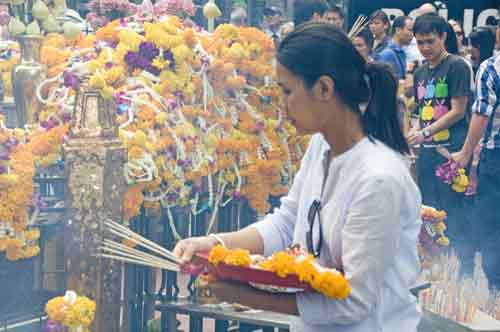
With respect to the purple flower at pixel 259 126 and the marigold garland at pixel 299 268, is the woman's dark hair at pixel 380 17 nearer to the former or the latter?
the purple flower at pixel 259 126

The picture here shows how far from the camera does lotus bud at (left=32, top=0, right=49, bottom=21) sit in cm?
505

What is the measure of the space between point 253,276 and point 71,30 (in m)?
3.10

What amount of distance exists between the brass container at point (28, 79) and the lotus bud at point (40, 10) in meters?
0.12

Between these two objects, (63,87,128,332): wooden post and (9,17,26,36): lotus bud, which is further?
(9,17,26,36): lotus bud

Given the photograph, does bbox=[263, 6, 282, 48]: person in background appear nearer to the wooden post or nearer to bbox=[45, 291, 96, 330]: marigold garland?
the wooden post

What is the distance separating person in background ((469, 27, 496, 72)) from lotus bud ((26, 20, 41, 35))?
3.99 m

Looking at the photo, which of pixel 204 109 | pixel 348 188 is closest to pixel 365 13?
pixel 204 109

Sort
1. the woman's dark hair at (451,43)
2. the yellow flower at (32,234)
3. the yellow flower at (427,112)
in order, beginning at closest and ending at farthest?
the yellow flower at (32,234)
the yellow flower at (427,112)
the woman's dark hair at (451,43)

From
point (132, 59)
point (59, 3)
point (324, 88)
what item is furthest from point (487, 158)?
point (324, 88)

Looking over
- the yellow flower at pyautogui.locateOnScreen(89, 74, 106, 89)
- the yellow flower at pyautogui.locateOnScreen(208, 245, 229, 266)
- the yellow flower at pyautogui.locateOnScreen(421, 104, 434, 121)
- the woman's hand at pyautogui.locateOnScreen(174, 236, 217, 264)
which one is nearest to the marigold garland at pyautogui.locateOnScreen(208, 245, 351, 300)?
the yellow flower at pyautogui.locateOnScreen(208, 245, 229, 266)

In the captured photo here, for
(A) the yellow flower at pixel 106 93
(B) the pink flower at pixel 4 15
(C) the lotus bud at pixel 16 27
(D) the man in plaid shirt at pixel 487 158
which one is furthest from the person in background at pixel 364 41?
(A) the yellow flower at pixel 106 93

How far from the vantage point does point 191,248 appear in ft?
7.80

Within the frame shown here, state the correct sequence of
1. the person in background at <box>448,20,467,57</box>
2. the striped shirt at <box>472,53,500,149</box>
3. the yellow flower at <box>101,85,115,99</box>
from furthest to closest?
the person in background at <box>448,20,467,57</box> < the striped shirt at <box>472,53,500,149</box> < the yellow flower at <box>101,85,115,99</box>

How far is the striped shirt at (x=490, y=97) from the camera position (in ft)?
18.8
